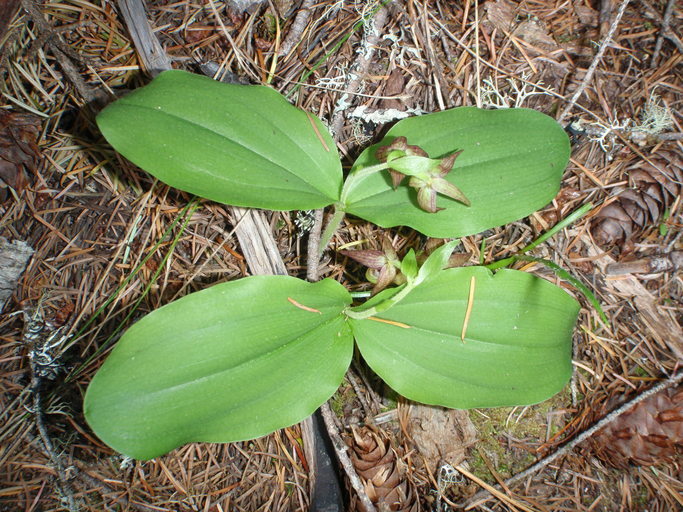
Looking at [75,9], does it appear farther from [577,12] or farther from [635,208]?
[635,208]

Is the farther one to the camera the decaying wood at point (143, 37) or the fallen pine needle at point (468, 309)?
the decaying wood at point (143, 37)

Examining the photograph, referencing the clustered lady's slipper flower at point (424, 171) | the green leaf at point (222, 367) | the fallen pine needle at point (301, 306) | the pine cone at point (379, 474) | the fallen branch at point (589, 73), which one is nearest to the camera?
the green leaf at point (222, 367)

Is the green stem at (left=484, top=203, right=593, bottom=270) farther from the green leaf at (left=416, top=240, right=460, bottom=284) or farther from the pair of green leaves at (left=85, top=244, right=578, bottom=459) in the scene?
the green leaf at (left=416, top=240, right=460, bottom=284)

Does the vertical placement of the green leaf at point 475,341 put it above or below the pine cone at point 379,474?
above

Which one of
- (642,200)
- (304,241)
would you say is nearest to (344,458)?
(304,241)

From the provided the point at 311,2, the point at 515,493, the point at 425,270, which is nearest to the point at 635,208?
the point at 425,270

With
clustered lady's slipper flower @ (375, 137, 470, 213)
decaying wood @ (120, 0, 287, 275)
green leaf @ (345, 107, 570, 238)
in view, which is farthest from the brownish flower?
decaying wood @ (120, 0, 287, 275)

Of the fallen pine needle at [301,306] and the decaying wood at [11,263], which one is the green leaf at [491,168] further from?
the decaying wood at [11,263]

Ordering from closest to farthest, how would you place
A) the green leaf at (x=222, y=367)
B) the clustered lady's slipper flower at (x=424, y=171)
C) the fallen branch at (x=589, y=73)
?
the green leaf at (x=222, y=367) → the clustered lady's slipper flower at (x=424, y=171) → the fallen branch at (x=589, y=73)

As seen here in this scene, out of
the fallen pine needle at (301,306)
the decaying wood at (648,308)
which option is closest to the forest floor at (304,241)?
the decaying wood at (648,308)
